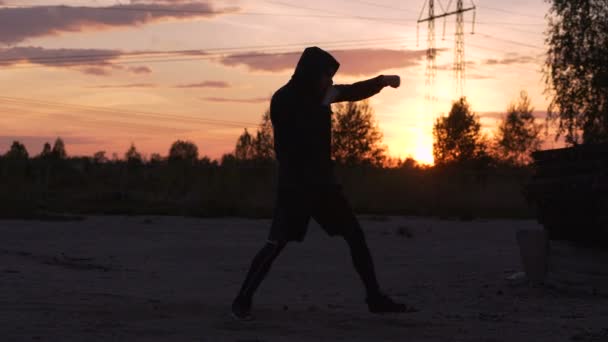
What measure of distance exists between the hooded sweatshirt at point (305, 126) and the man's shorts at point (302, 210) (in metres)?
0.06

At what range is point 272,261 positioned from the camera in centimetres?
746

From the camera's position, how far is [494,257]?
51.2 ft

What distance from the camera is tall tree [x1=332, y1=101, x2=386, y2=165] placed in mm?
67938

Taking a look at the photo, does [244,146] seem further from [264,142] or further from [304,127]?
[304,127]

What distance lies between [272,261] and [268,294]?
9.59 ft

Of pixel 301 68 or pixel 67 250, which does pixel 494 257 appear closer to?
pixel 67 250

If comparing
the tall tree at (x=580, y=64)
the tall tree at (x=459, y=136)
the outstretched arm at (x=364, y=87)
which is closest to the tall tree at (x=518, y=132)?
the tall tree at (x=459, y=136)

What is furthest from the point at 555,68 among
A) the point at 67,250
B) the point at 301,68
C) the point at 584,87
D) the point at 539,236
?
the point at 301,68

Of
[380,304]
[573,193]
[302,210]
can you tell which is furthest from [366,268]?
[573,193]

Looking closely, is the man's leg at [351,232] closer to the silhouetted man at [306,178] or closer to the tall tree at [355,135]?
the silhouetted man at [306,178]

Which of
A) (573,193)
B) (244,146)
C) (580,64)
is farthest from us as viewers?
(244,146)

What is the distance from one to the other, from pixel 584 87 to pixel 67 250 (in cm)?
2586

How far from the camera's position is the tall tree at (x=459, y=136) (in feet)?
238

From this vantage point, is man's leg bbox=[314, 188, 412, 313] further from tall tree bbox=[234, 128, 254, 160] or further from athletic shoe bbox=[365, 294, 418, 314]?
tall tree bbox=[234, 128, 254, 160]
